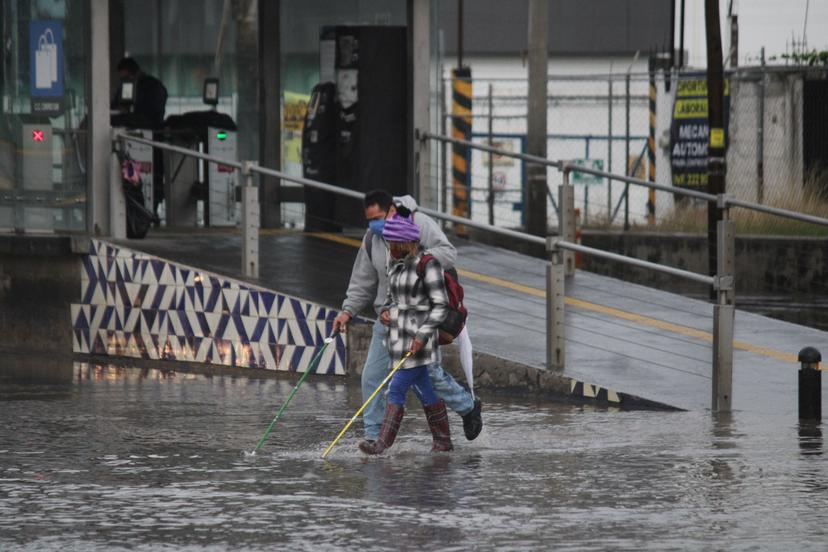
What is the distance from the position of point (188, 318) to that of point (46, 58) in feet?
9.86

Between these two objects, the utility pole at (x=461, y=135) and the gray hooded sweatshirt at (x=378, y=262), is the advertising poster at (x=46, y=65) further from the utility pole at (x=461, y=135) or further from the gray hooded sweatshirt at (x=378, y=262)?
the utility pole at (x=461, y=135)

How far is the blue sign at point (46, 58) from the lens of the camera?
1630cm

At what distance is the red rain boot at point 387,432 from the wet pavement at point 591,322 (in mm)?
2667

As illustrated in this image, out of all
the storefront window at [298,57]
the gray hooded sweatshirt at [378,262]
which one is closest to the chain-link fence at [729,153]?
the storefront window at [298,57]

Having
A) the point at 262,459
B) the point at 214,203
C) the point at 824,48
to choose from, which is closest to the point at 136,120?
the point at 214,203

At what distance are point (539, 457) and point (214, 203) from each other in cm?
944

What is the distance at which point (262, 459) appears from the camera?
33.5ft

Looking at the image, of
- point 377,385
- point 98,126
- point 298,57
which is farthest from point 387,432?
point 298,57

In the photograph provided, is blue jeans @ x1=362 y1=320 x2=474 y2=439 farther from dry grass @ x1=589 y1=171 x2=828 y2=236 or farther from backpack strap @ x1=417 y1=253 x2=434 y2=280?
dry grass @ x1=589 y1=171 x2=828 y2=236

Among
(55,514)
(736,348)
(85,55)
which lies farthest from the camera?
(85,55)

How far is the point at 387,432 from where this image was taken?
33.8ft

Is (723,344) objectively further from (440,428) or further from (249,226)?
Result: (249,226)

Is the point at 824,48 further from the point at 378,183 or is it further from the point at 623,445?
the point at 623,445

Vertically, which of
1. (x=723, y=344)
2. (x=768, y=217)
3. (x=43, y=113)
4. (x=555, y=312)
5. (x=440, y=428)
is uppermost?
(x=43, y=113)
